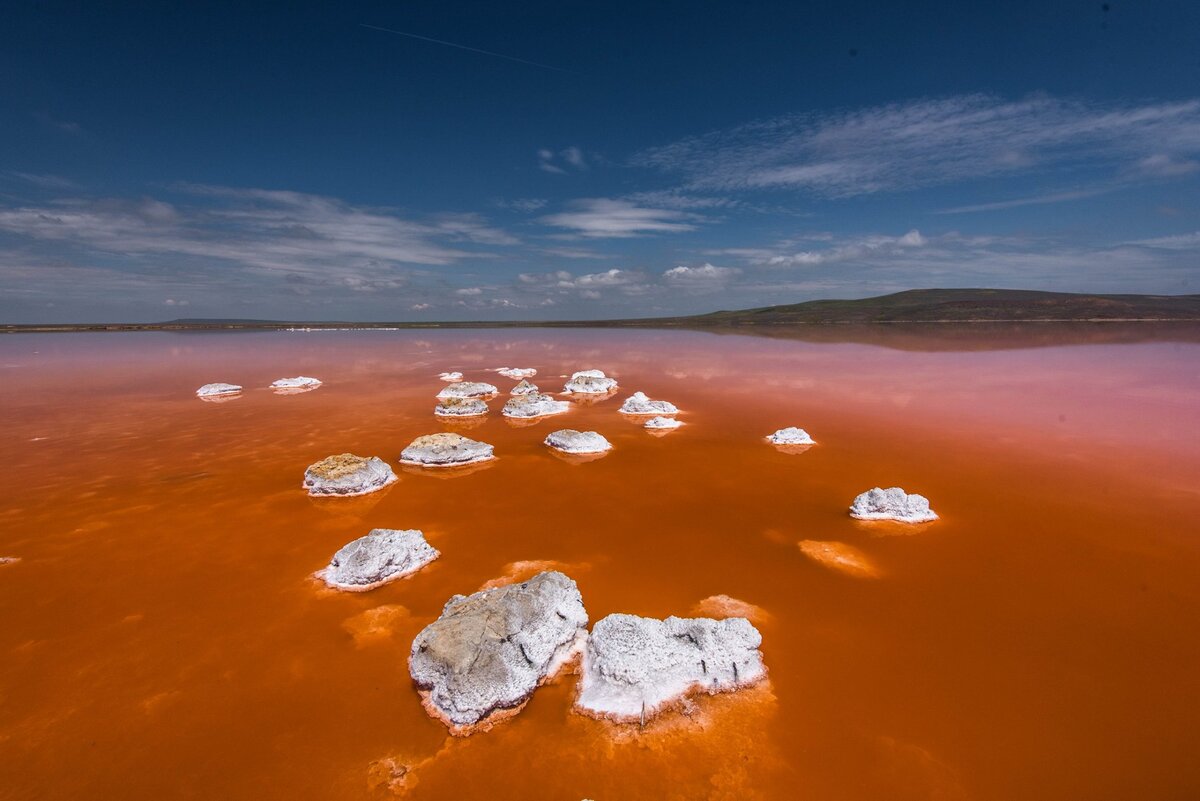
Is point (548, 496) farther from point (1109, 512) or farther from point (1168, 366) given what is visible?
point (1168, 366)

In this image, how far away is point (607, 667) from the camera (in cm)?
508

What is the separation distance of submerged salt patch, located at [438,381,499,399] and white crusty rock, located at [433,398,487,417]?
2.63 meters

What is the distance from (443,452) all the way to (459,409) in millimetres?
5939

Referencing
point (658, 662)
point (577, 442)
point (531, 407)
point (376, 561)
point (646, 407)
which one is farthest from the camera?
point (646, 407)

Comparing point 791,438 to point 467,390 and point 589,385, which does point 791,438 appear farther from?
point 467,390

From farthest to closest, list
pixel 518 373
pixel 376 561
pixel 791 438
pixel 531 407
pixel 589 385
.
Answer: pixel 518 373 < pixel 589 385 < pixel 531 407 < pixel 791 438 < pixel 376 561

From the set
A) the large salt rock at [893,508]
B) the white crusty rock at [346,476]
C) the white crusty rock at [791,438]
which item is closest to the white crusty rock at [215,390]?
the white crusty rock at [346,476]

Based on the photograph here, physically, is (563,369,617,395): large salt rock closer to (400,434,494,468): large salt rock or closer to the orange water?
the orange water

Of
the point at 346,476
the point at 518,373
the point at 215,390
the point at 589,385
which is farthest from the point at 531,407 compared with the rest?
the point at 215,390

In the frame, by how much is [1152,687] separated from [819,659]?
3.37 meters

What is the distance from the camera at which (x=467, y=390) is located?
22.1 meters

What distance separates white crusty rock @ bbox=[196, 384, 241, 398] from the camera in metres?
22.2

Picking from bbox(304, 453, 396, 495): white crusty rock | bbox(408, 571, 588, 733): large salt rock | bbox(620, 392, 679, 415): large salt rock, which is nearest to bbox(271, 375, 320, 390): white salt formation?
bbox(304, 453, 396, 495): white crusty rock

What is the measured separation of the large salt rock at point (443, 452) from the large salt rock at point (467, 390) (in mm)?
8655
